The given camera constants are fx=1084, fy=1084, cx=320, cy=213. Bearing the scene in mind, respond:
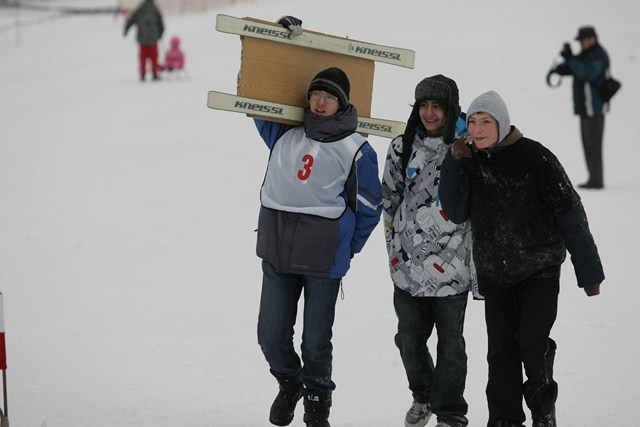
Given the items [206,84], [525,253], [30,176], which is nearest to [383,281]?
[525,253]

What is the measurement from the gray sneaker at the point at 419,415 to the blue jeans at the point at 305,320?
0.48 metres

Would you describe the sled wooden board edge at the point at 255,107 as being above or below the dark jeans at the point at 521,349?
above

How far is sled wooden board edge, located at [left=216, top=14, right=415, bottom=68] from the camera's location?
510cm

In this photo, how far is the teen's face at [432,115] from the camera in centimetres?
520

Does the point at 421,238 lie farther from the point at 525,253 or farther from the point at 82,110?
the point at 82,110

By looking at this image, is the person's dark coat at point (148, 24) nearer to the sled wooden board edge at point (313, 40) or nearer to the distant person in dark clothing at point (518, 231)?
the sled wooden board edge at point (313, 40)

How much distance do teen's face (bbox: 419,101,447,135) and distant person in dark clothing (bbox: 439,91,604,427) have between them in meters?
0.20

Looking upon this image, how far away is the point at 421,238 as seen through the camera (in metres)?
5.32

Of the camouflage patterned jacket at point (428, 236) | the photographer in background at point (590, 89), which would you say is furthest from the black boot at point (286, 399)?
the photographer in background at point (590, 89)

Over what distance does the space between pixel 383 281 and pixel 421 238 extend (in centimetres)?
367

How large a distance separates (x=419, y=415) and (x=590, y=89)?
757 centimetres

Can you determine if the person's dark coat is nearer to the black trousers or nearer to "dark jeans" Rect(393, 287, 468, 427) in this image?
the black trousers

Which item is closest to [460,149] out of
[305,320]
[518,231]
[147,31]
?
[518,231]

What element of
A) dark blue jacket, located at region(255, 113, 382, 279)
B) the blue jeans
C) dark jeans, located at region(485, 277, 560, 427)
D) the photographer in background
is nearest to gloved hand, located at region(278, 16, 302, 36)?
dark blue jacket, located at region(255, 113, 382, 279)
